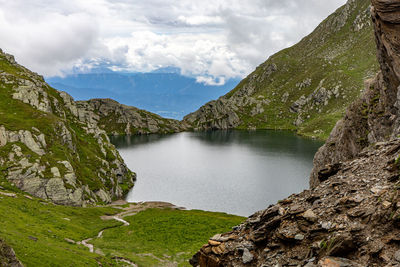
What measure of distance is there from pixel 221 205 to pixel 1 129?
6855cm

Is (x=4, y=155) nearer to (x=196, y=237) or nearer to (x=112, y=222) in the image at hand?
(x=112, y=222)

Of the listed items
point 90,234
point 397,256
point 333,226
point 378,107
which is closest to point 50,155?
point 90,234

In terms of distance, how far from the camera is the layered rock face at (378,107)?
3588 centimetres

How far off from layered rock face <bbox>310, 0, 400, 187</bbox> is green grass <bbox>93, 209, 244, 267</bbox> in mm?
23516

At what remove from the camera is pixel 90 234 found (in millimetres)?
53250

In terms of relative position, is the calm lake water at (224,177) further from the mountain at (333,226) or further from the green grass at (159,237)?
the mountain at (333,226)

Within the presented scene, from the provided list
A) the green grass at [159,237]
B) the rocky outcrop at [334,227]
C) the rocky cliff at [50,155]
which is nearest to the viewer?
the rocky outcrop at [334,227]

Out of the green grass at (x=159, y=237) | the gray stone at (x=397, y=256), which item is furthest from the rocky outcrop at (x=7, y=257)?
the gray stone at (x=397, y=256)

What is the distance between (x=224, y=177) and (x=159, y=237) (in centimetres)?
7253

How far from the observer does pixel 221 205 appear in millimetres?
94250

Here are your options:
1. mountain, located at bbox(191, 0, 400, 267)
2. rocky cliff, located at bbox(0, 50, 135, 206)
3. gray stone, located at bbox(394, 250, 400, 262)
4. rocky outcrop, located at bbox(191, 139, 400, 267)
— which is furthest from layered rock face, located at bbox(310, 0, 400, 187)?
rocky cliff, located at bbox(0, 50, 135, 206)

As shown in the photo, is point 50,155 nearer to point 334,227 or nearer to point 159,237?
point 159,237

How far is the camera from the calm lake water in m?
97.8

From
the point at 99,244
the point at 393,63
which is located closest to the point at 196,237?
the point at 99,244
